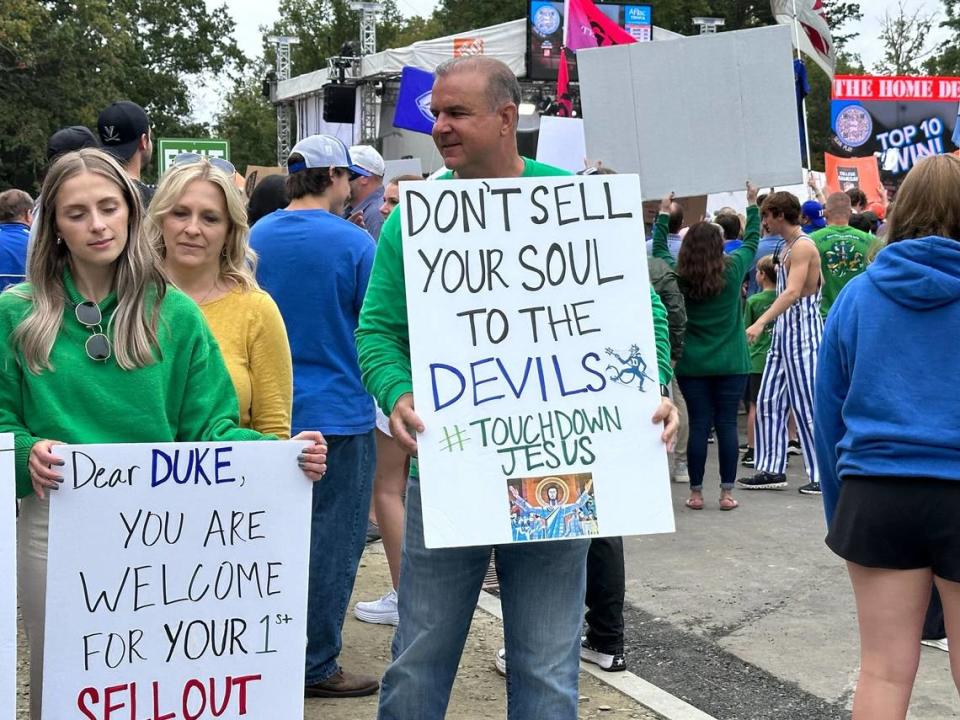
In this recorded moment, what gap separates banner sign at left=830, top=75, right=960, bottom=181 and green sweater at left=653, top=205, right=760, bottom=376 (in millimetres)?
12572

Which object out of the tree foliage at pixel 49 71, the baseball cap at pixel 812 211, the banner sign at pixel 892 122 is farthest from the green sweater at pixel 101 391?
the tree foliage at pixel 49 71

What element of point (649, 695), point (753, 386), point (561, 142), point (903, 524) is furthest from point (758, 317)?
point (903, 524)

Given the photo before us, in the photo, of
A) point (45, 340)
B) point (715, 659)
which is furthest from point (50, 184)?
point (715, 659)

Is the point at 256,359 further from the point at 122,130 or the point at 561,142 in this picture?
the point at 561,142

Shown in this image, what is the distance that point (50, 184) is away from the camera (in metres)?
3.09

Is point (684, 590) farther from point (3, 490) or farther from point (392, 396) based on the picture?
point (3, 490)

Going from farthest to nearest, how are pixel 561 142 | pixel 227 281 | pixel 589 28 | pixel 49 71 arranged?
pixel 49 71 → pixel 589 28 → pixel 561 142 → pixel 227 281

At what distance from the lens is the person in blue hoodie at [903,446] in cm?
335

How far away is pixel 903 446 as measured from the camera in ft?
11.1

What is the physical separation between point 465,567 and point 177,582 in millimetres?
695

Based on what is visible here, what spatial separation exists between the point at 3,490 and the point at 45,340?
36 centimetres

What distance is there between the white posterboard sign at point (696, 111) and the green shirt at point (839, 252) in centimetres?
137

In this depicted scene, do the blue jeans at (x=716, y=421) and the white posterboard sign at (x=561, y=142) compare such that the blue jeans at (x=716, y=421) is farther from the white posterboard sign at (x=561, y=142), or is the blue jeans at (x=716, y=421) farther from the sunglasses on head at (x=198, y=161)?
the sunglasses on head at (x=198, y=161)

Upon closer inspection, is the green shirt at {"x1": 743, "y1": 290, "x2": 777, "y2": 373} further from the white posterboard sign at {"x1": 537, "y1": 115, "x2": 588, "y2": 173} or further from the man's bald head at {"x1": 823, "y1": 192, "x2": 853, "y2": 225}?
the white posterboard sign at {"x1": 537, "y1": 115, "x2": 588, "y2": 173}
